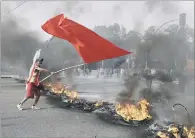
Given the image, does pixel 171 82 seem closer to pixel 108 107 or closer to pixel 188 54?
pixel 188 54

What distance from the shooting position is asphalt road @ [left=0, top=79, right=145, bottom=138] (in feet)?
13.4

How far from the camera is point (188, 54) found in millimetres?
11648

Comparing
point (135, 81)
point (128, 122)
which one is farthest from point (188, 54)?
point (128, 122)

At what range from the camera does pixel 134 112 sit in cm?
531

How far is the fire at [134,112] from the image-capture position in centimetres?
512

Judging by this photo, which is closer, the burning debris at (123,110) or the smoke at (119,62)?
the burning debris at (123,110)

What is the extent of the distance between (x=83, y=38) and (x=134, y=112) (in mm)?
1805

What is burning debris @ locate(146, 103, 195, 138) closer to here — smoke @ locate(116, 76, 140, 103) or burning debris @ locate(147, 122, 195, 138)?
burning debris @ locate(147, 122, 195, 138)

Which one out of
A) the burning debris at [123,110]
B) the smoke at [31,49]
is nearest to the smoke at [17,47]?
the smoke at [31,49]

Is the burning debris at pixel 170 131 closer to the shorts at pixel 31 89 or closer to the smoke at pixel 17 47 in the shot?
the shorts at pixel 31 89

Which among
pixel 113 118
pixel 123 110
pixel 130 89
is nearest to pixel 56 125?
pixel 113 118

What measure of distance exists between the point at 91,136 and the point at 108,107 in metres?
1.93

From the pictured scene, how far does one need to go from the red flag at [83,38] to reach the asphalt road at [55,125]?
1.19 meters

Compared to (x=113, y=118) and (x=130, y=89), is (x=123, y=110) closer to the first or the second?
(x=113, y=118)
